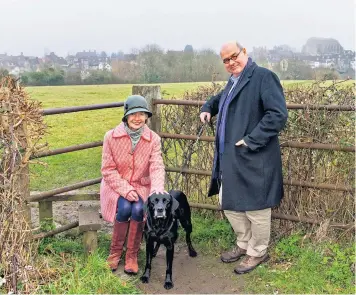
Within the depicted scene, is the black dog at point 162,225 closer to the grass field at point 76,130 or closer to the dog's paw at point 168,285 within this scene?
the dog's paw at point 168,285

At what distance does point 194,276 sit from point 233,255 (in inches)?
19.4

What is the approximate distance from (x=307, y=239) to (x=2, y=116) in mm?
3169

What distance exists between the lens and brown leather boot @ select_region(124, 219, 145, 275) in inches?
177

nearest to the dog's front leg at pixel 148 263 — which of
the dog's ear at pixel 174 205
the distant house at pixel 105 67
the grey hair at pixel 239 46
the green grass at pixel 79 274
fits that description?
the green grass at pixel 79 274

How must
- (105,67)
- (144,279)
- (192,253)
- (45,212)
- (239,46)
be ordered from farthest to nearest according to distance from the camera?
1. (105,67)
2. (45,212)
3. (192,253)
4. (144,279)
5. (239,46)

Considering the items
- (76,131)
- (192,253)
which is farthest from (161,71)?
(192,253)

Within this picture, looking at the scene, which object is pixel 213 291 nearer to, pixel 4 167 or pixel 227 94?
pixel 227 94

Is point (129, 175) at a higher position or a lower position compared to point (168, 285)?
higher

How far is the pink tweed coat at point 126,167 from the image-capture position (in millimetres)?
4477

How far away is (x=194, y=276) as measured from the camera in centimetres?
454

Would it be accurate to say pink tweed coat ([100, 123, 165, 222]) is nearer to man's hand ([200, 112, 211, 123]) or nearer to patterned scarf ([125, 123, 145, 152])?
patterned scarf ([125, 123, 145, 152])

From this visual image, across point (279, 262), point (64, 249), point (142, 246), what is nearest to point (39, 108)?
point (64, 249)

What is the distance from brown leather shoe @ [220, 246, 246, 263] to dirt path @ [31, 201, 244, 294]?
5cm

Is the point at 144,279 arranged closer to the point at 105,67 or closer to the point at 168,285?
the point at 168,285
